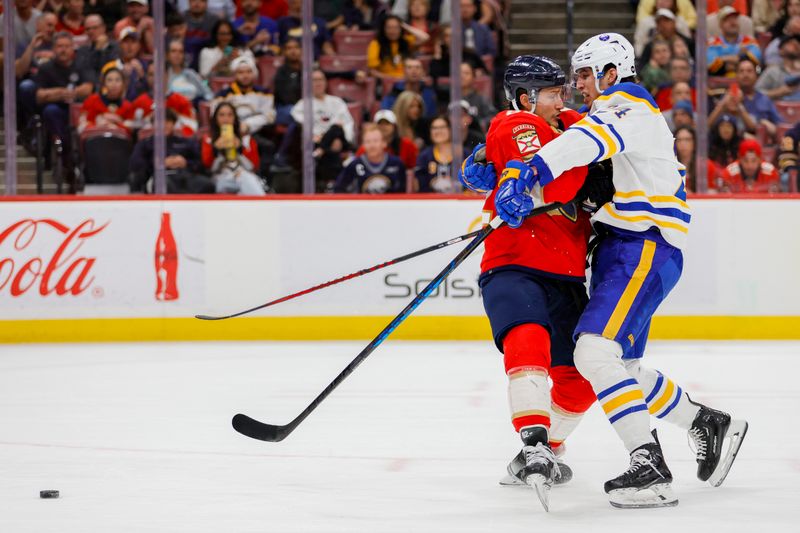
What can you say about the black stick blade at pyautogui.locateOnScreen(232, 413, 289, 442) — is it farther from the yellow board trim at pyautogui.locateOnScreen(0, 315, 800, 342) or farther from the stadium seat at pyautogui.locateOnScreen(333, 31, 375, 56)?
the stadium seat at pyautogui.locateOnScreen(333, 31, 375, 56)

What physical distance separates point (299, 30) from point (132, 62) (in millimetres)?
957

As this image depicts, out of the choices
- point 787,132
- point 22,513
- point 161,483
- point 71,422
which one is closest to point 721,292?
point 787,132

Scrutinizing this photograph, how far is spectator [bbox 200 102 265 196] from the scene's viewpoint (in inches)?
289

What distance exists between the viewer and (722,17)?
7.47 m

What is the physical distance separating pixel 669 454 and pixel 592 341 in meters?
0.93

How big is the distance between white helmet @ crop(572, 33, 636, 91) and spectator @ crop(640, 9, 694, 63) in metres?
4.15

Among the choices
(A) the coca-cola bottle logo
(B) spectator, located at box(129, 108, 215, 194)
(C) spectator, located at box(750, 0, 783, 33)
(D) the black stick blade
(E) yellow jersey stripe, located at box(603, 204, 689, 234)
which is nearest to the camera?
(E) yellow jersey stripe, located at box(603, 204, 689, 234)

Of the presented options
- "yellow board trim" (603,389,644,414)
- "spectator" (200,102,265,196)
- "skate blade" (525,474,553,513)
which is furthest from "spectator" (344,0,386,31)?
"skate blade" (525,474,553,513)

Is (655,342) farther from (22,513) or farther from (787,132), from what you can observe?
(22,513)

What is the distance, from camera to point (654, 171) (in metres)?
3.38

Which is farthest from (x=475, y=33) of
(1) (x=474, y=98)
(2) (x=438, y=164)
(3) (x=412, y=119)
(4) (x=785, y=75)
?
(4) (x=785, y=75)

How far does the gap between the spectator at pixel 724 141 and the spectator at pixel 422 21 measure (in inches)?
65.6

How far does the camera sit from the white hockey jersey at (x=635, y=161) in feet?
10.7

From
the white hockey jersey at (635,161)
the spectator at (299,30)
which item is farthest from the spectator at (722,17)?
the white hockey jersey at (635,161)
